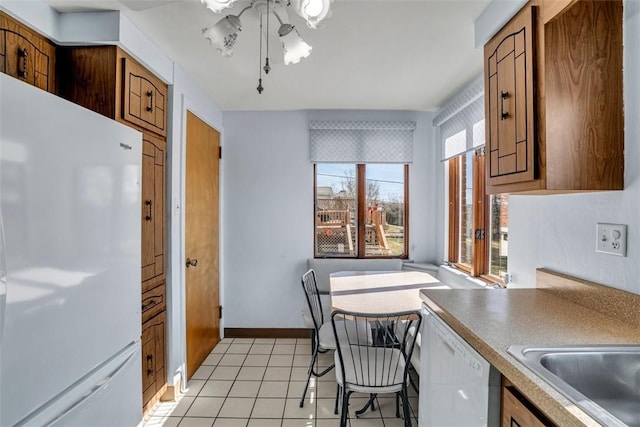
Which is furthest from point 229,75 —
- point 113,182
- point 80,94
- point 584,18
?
point 584,18

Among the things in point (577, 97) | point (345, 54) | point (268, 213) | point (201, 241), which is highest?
point (345, 54)

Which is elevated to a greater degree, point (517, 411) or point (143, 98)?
point (143, 98)

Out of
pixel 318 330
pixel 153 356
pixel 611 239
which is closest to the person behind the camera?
pixel 611 239

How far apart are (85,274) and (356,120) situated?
284cm

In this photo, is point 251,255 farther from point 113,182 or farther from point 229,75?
point 113,182

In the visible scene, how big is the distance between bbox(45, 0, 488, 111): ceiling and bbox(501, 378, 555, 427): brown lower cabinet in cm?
165

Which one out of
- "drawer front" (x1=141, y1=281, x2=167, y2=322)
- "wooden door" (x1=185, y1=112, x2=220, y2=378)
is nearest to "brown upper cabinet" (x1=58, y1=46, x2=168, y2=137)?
"wooden door" (x1=185, y1=112, x2=220, y2=378)

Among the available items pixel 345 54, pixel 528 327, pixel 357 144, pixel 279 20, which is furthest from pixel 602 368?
pixel 357 144

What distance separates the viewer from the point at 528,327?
109 cm

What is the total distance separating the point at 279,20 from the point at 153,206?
133 cm

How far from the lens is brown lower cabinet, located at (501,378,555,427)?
2.60 feet

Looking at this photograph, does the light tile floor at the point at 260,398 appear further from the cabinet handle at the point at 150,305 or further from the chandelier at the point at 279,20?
the chandelier at the point at 279,20

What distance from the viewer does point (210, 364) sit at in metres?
2.89

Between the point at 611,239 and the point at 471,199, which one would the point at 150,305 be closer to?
the point at 611,239
